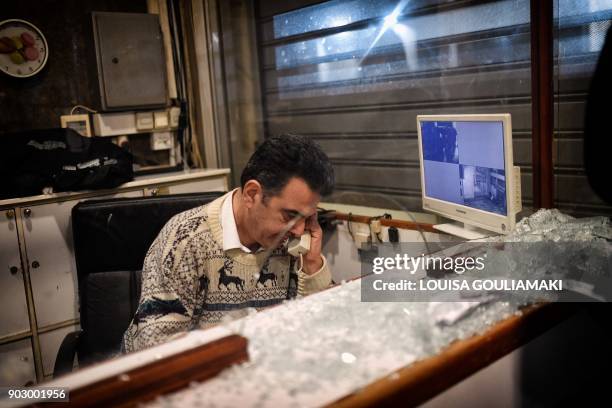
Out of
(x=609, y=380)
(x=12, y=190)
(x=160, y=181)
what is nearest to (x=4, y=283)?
(x=12, y=190)

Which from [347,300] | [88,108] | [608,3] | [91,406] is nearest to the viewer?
[91,406]

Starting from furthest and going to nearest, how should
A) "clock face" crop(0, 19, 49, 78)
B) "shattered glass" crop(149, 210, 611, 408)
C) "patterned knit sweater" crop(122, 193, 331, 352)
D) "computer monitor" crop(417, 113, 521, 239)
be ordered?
"clock face" crop(0, 19, 49, 78) < "computer monitor" crop(417, 113, 521, 239) < "patterned knit sweater" crop(122, 193, 331, 352) < "shattered glass" crop(149, 210, 611, 408)

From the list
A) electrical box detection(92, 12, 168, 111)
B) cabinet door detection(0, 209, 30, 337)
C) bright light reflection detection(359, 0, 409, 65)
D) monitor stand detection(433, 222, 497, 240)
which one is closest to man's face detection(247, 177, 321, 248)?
monitor stand detection(433, 222, 497, 240)

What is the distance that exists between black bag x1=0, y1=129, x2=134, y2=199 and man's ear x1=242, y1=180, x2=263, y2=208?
1.56m

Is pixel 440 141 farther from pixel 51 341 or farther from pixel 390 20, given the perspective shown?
pixel 51 341

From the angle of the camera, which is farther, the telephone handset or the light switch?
the light switch

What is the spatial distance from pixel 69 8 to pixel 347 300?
9.47 ft

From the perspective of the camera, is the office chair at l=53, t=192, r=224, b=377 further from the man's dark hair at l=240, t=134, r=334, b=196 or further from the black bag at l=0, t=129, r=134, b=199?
the black bag at l=0, t=129, r=134, b=199

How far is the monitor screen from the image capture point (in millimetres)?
1848

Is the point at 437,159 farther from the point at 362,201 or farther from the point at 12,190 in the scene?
the point at 12,190

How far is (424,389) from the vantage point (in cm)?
89

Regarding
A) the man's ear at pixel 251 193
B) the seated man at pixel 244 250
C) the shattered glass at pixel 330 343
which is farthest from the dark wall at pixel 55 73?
the shattered glass at pixel 330 343

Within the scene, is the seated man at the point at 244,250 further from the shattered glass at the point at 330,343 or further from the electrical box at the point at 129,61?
the electrical box at the point at 129,61

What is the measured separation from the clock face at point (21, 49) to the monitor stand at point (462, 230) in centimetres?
243
